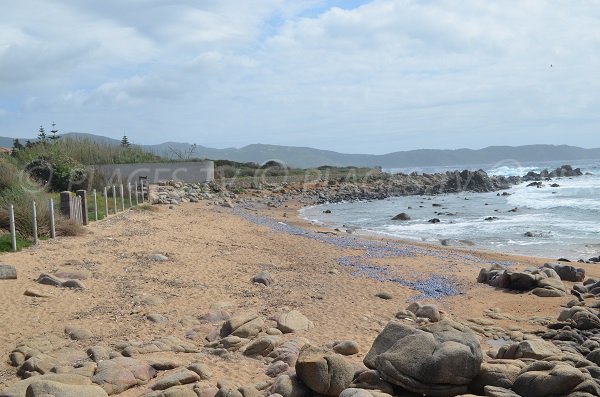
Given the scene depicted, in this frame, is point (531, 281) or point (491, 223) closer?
point (531, 281)

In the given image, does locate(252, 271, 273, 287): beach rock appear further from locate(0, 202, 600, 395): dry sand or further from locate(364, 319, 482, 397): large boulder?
locate(364, 319, 482, 397): large boulder

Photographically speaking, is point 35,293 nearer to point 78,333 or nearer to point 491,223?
point 78,333

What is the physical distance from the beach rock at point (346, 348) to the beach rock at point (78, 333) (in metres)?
3.49

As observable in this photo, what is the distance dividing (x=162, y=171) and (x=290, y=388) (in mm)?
35596

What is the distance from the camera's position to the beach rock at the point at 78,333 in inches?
318

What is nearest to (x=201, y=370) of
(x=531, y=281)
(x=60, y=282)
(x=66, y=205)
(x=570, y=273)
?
(x=60, y=282)

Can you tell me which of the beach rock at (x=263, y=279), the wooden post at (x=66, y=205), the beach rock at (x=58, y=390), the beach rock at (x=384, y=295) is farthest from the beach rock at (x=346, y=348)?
the wooden post at (x=66, y=205)

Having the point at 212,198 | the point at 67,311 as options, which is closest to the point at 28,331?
the point at 67,311

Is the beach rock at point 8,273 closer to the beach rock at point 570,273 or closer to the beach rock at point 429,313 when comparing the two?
the beach rock at point 429,313

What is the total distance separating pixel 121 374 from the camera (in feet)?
21.5

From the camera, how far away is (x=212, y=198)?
122ft

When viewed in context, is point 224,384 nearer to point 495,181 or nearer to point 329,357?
point 329,357

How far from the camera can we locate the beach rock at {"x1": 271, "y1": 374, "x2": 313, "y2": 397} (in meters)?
6.13

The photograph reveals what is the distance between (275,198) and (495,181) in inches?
1146
